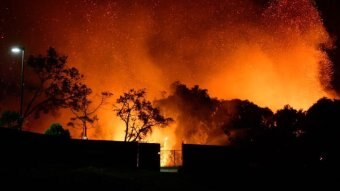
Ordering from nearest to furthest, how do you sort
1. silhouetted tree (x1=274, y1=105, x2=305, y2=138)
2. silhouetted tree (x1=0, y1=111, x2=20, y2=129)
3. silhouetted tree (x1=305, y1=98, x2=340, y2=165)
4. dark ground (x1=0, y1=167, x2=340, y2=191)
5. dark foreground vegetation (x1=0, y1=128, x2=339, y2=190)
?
1. dark ground (x1=0, y1=167, x2=340, y2=191)
2. dark foreground vegetation (x1=0, y1=128, x2=339, y2=190)
3. silhouetted tree (x1=305, y1=98, x2=340, y2=165)
4. silhouetted tree (x1=0, y1=111, x2=20, y2=129)
5. silhouetted tree (x1=274, y1=105, x2=305, y2=138)

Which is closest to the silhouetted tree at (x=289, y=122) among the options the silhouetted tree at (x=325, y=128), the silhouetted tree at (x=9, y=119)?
the silhouetted tree at (x=325, y=128)

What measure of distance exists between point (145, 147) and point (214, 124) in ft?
116

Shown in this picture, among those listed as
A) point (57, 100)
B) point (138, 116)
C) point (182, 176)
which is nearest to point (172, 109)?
point (138, 116)

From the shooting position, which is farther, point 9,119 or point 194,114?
point 194,114

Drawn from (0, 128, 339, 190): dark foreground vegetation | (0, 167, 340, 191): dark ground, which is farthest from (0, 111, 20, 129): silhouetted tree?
(0, 167, 340, 191): dark ground

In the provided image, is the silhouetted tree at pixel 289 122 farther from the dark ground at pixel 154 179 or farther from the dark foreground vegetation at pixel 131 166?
the dark ground at pixel 154 179

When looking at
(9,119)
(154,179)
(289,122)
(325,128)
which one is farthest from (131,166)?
(289,122)

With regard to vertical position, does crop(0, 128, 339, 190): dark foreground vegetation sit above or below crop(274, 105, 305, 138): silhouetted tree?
below

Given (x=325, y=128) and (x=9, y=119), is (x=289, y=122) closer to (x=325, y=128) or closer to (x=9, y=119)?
(x=325, y=128)

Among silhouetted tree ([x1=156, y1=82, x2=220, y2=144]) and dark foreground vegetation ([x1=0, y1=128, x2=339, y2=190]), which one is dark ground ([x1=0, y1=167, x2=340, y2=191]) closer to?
dark foreground vegetation ([x1=0, y1=128, x2=339, y2=190])

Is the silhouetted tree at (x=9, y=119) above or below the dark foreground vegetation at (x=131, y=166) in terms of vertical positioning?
above

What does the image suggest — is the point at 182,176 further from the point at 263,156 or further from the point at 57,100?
the point at 57,100

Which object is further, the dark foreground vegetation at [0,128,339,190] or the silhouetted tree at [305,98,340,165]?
the silhouetted tree at [305,98,340,165]

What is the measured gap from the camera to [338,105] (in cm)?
3541
